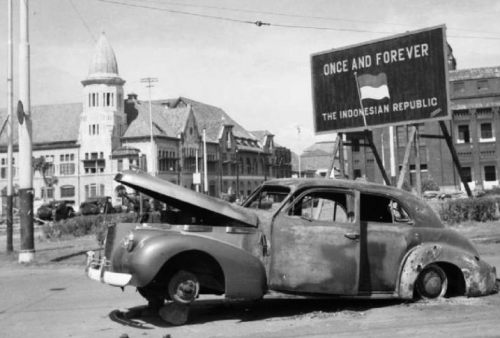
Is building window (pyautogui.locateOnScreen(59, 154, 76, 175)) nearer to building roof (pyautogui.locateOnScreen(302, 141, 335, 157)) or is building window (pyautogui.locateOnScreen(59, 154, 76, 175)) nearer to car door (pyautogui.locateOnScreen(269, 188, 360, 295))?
building roof (pyautogui.locateOnScreen(302, 141, 335, 157))

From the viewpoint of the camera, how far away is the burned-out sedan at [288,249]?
22.0 feet

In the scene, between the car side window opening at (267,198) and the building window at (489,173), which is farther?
the building window at (489,173)

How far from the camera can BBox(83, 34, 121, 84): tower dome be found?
85.8 metres

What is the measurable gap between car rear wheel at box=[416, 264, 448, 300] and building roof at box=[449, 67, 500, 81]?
64.3 meters

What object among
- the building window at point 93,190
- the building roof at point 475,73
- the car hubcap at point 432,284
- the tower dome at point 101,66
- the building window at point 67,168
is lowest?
the car hubcap at point 432,284

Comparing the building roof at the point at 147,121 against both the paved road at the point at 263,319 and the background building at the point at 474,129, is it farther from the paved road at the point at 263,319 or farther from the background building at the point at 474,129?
the paved road at the point at 263,319

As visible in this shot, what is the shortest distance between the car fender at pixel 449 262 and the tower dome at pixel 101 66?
82351 millimetres

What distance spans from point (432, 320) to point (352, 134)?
63.8ft

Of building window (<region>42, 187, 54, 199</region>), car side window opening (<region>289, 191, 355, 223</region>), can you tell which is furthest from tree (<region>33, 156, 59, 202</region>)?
car side window opening (<region>289, 191, 355, 223</region>)

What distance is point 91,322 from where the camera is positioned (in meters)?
7.36

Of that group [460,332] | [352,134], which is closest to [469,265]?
[460,332]

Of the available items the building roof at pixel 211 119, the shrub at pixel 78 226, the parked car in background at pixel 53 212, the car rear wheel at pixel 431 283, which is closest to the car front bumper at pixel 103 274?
the car rear wheel at pixel 431 283

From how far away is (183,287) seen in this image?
6.66 m

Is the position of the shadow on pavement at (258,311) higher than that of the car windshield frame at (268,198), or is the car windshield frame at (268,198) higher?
the car windshield frame at (268,198)
